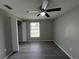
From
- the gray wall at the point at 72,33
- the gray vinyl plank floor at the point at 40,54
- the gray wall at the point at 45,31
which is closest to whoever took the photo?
the gray wall at the point at 72,33

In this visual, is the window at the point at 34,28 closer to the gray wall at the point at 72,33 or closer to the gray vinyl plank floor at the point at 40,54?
the gray vinyl plank floor at the point at 40,54

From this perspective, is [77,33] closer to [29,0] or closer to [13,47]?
[29,0]

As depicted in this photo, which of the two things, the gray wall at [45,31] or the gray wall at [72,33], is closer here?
the gray wall at [72,33]

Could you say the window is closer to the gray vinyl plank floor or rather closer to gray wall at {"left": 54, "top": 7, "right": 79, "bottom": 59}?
the gray vinyl plank floor

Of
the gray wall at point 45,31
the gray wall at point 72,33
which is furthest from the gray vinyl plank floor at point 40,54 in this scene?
the gray wall at point 45,31

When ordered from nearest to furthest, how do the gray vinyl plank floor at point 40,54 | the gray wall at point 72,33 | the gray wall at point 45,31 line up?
the gray wall at point 72,33 < the gray vinyl plank floor at point 40,54 < the gray wall at point 45,31

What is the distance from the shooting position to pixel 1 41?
312 cm

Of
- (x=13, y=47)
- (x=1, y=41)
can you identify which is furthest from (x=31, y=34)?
(x=1, y=41)

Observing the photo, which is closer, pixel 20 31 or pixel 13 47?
pixel 13 47

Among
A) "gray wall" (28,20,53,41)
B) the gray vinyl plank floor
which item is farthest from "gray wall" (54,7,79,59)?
"gray wall" (28,20,53,41)

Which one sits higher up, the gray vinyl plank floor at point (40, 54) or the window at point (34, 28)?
the window at point (34, 28)

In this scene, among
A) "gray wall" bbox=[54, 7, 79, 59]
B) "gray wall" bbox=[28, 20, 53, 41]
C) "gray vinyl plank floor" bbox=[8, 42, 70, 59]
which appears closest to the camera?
"gray wall" bbox=[54, 7, 79, 59]

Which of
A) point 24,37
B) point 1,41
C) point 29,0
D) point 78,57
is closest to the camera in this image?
point 29,0

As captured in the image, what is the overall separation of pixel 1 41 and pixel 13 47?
4.81 ft
